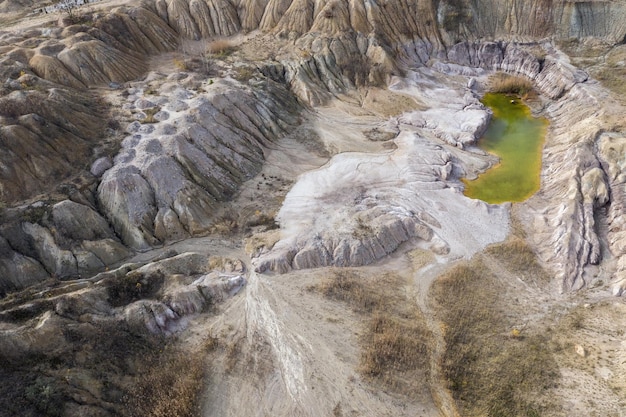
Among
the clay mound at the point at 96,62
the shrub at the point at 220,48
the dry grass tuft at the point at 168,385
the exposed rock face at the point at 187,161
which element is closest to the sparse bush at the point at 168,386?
the dry grass tuft at the point at 168,385

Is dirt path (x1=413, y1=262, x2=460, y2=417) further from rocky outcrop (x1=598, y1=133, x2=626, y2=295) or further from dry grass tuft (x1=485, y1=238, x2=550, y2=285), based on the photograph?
rocky outcrop (x1=598, y1=133, x2=626, y2=295)

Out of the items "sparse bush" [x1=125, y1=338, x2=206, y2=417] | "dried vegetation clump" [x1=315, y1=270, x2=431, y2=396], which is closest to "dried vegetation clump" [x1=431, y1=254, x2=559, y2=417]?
"dried vegetation clump" [x1=315, y1=270, x2=431, y2=396]

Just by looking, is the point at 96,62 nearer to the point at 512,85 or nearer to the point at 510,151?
the point at 510,151

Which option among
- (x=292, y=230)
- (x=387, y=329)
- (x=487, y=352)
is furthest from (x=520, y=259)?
(x=292, y=230)

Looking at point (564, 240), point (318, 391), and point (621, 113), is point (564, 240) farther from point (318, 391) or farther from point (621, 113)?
point (318, 391)

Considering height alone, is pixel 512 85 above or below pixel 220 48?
below

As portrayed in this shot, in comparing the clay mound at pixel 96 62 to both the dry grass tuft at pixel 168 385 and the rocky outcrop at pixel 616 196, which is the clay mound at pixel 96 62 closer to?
the dry grass tuft at pixel 168 385
